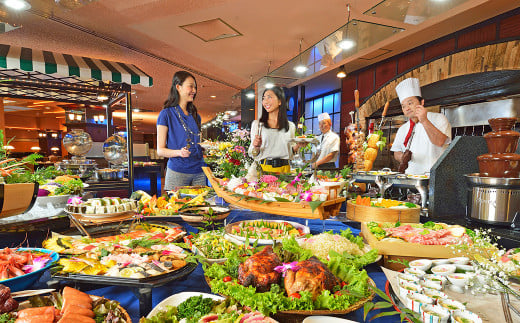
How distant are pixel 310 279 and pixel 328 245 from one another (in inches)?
16.8

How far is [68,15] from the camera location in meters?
5.55

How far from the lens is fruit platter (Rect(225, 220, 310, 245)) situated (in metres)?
1.55

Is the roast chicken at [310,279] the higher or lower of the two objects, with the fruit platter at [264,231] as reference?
higher

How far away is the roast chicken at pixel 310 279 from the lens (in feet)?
3.21

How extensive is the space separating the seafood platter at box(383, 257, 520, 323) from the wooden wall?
594 centimetres

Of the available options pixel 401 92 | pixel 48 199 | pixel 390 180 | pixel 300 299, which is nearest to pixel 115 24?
pixel 48 199

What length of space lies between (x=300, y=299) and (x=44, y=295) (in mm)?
889

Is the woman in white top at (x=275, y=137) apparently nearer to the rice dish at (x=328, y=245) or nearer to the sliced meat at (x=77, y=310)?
the rice dish at (x=328, y=245)

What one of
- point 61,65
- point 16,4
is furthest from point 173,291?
point 61,65

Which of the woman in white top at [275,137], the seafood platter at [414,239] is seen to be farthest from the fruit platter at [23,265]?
the woman in white top at [275,137]

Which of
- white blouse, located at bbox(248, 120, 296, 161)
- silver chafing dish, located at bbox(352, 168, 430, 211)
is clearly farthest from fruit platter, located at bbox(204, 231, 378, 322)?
white blouse, located at bbox(248, 120, 296, 161)

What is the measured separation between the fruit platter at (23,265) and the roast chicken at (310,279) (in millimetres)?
974

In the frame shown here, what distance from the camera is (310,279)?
0.99 metres

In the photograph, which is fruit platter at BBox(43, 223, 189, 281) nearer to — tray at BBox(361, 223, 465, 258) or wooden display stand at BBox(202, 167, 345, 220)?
wooden display stand at BBox(202, 167, 345, 220)
